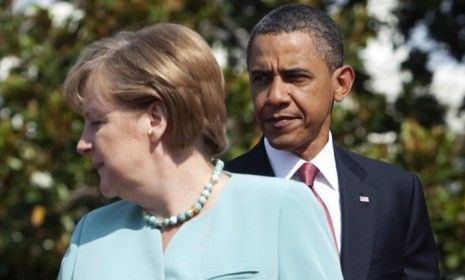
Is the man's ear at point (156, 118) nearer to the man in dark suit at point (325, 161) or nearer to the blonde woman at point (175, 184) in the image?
the blonde woman at point (175, 184)

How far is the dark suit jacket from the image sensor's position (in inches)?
150

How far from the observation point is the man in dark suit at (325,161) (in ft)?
12.6

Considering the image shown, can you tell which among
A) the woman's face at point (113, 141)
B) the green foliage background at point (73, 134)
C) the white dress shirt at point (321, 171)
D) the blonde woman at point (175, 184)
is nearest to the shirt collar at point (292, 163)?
the white dress shirt at point (321, 171)

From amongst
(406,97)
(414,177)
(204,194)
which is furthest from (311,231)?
(406,97)

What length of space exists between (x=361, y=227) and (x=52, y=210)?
4659mm

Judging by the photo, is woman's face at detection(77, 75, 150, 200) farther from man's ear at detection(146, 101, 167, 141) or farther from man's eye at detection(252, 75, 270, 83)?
man's eye at detection(252, 75, 270, 83)

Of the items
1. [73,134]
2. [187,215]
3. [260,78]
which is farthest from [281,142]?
[73,134]

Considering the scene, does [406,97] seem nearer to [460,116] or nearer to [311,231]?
[460,116]

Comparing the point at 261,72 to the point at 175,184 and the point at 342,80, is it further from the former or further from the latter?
the point at 175,184

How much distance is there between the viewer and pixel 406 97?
9211 mm

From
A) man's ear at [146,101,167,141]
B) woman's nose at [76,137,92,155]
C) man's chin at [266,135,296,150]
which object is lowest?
man's chin at [266,135,296,150]

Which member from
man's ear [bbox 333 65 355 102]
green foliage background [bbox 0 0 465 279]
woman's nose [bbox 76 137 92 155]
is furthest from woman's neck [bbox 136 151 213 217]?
green foliage background [bbox 0 0 465 279]

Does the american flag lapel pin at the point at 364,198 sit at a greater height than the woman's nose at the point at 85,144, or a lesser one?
lesser

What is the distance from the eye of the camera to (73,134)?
8094 mm
